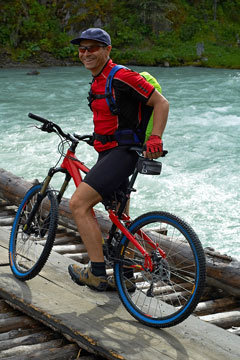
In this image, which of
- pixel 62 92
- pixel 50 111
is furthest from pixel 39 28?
pixel 50 111

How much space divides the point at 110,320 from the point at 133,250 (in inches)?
18.9

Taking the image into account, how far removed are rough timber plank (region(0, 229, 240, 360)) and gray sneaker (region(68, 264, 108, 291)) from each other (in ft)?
0.37

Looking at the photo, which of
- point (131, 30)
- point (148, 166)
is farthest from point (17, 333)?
point (131, 30)

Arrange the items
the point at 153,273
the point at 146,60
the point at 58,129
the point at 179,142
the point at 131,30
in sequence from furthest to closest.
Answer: the point at 131,30
the point at 146,60
the point at 179,142
the point at 58,129
the point at 153,273

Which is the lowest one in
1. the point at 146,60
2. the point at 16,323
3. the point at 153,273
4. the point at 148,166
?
the point at 146,60

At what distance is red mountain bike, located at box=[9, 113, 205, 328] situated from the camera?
3473 millimetres

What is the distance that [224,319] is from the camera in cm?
430

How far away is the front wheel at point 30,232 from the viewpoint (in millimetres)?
4395

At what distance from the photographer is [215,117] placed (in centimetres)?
1800

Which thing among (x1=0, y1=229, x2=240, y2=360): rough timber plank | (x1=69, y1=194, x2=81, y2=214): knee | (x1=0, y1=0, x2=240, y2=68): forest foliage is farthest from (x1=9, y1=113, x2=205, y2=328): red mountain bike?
(x1=0, y1=0, x2=240, y2=68): forest foliage

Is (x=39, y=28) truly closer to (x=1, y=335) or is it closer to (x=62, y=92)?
(x=62, y=92)

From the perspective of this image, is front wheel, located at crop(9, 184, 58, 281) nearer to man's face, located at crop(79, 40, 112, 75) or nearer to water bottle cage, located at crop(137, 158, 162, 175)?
water bottle cage, located at crop(137, 158, 162, 175)

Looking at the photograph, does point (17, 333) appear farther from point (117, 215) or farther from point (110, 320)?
point (117, 215)

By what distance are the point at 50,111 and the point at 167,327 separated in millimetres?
16141
